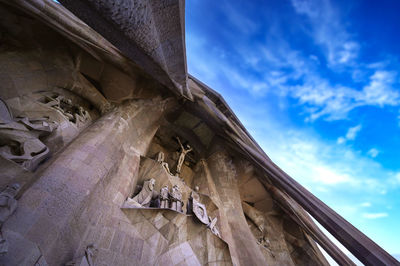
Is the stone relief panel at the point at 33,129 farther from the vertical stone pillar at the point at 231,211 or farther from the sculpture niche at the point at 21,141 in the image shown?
the vertical stone pillar at the point at 231,211

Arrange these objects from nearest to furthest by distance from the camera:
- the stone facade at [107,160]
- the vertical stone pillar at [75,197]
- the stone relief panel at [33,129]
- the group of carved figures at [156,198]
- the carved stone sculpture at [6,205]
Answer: the carved stone sculpture at [6,205]
the vertical stone pillar at [75,197]
the stone facade at [107,160]
the stone relief panel at [33,129]
the group of carved figures at [156,198]

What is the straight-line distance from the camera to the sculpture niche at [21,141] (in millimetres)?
2586

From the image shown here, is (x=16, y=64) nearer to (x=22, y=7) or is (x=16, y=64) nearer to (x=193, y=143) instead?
(x=22, y=7)

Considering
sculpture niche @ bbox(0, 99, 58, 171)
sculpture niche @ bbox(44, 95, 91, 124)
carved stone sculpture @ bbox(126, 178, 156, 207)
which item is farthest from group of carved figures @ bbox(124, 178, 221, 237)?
sculpture niche @ bbox(44, 95, 91, 124)

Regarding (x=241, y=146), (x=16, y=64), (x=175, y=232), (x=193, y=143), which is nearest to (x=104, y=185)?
(x=175, y=232)

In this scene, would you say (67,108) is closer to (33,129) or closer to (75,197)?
(33,129)

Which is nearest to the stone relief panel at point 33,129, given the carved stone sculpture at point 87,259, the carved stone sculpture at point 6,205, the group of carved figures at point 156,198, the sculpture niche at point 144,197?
the carved stone sculpture at point 6,205

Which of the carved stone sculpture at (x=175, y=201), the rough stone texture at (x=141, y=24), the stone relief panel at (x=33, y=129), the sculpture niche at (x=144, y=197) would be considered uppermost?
the rough stone texture at (x=141, y=24)

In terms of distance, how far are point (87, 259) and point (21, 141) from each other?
7.24ft

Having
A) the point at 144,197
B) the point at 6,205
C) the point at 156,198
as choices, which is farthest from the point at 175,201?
the point at 6,205

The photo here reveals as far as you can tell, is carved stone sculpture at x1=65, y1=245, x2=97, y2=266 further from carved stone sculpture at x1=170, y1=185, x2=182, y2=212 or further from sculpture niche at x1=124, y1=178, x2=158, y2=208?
carved stone sculpture at x1=170, y1=185, x2=182, y2=212

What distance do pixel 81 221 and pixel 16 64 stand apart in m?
4.03

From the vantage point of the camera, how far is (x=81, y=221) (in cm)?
259

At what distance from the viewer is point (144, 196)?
406cm
